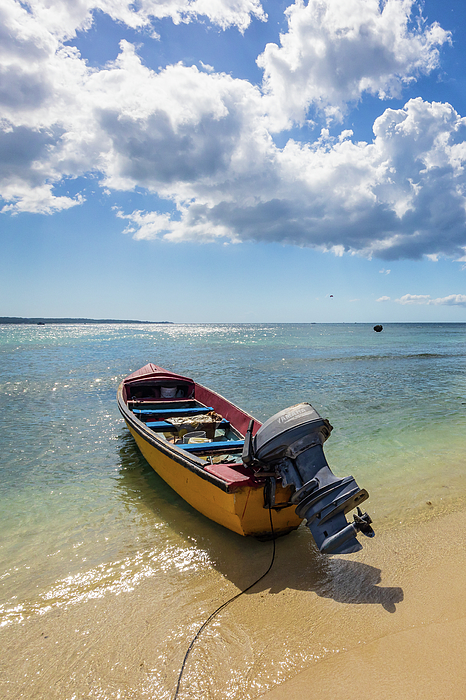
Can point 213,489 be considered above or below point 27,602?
above

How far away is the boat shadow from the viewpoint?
13.3ft

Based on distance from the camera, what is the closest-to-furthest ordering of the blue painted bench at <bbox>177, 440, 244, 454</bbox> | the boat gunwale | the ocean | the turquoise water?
1. the ocean
2. the boat gunwale
3. the turquoise water
4. the blue painted bench at <bbox>177, 440, 244, 454</bbox>

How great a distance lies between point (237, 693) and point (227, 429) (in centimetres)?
583

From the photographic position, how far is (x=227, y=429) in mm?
8680

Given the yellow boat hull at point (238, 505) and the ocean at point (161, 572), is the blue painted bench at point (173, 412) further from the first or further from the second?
the yellow boat hull at point (238, 505)

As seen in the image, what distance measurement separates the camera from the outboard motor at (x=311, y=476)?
154 inches

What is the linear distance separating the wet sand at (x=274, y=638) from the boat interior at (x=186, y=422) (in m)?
2.12

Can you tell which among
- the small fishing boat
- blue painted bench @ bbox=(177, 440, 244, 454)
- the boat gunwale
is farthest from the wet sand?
blue painted bench @ bbox=(177, 440, 244, 454)

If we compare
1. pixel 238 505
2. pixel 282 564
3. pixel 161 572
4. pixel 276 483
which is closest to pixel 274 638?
pixel 282 564

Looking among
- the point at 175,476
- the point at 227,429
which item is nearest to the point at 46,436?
the point at 227,429

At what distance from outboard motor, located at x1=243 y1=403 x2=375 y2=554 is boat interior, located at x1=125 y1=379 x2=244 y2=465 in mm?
1601

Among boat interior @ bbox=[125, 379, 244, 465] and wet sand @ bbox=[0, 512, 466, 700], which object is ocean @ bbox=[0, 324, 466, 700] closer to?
wet sand @ bbox=[0, 512, 466, 700]

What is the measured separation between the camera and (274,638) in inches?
135

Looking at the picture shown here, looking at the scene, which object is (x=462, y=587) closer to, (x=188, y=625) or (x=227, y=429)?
(x=188, y=625)
